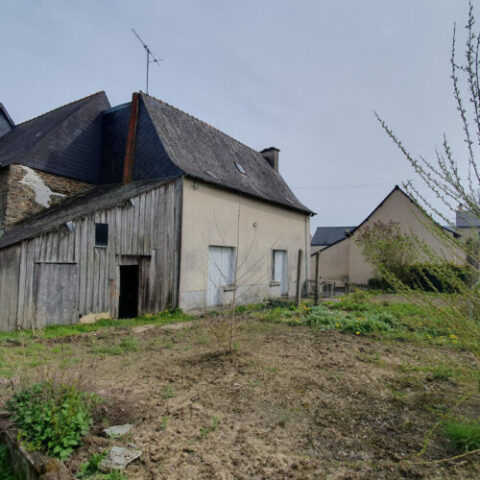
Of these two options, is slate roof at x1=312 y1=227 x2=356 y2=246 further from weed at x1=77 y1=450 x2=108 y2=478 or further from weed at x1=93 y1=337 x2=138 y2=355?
weed at x1=77 y1=450 x2=108 y2=478

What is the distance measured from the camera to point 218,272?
11.9m

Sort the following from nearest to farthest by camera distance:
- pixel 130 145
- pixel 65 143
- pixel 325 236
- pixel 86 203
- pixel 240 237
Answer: pixel 86 203 < pixel 130 145 < pixel 65 143 < pixel 240 237 < pixel 325 236

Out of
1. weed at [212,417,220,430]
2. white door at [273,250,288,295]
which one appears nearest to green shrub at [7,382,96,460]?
weed at [212,417,220,430]

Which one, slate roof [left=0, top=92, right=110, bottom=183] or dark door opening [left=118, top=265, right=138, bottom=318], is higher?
slate roof [left=0, top=92, right=110, bottom=183]

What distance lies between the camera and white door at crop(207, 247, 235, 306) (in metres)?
11.6

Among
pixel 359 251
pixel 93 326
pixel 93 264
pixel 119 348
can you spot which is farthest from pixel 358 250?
pixel 119 348

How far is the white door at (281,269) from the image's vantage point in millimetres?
15164

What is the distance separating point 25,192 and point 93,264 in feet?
15.2

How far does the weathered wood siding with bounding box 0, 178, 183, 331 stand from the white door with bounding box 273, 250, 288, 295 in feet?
20.2

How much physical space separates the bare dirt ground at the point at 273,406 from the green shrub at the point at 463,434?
0.13 meters

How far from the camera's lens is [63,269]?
8.09 meters

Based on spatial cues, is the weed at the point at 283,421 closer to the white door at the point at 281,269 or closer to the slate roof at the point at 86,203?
the slate roof at the point at 86,203

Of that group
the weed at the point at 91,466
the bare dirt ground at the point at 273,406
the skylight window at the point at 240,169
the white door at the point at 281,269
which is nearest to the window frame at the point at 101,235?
the bare dirt ground at the point at 273,406

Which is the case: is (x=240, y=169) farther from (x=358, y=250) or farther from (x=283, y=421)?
(x=283, y=421)
